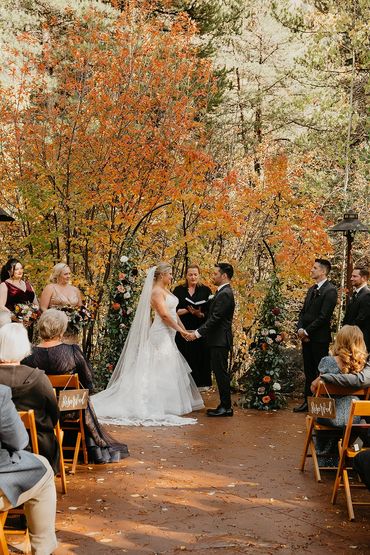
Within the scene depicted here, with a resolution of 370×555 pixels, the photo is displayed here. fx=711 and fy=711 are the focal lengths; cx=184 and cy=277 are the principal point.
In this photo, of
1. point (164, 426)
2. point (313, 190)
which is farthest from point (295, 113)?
point (164, 426)

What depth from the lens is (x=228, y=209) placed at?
13430 mm

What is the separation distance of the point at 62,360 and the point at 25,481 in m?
2.23

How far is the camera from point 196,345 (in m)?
10.3

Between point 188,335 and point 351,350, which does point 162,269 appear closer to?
point 188,335

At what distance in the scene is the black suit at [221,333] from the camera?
29.3ft

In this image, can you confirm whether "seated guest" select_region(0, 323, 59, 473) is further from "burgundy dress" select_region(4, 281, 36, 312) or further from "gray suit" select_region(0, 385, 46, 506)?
"burgundy dress" select_region(4, 281, 36, 312)

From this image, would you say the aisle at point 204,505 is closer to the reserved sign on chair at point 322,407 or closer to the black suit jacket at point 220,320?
the reserved sign on chair at point 322,407

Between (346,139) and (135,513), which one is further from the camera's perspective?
(346,139)

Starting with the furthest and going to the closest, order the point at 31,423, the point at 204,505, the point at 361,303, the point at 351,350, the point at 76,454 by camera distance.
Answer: the point at 361,303
the point at 76,454
the point at 351,350
the point at 204,505
the point at 31,423

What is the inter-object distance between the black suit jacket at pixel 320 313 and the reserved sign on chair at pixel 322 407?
363 cm

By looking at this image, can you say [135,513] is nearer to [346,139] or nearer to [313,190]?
[313,190]

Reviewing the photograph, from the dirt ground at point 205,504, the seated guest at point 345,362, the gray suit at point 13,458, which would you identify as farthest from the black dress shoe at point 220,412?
the gray suit at point 13,458

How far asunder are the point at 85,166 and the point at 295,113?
10.0m

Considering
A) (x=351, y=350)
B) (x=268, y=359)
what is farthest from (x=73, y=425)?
(x=268, y=359)
